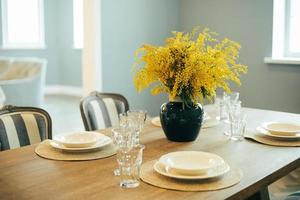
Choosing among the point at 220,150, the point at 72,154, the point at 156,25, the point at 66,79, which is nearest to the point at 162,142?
the point at 220,150

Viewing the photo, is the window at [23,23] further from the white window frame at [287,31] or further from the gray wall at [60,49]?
the white window frame at [287,31]

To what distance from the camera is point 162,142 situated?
197 centimetres

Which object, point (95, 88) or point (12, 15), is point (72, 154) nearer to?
point (95, 88)

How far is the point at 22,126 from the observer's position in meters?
2.13

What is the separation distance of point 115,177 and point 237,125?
30.7 inches

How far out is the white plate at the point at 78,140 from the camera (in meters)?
1.77

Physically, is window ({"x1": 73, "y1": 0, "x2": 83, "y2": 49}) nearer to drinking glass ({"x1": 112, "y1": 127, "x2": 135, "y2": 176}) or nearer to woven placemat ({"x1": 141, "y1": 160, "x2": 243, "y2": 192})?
drinking glass ({"x1": 112, "y1": 127, "x2": 135, "y2": 176})

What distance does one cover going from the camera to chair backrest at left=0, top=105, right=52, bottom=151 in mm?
2062

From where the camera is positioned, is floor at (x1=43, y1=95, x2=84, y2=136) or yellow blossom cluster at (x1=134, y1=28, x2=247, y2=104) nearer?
yellow blossom cluster at (x1=134, y1=28, x2=247, y2=104)

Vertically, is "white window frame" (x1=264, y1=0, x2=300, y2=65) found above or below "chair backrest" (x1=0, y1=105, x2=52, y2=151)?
above

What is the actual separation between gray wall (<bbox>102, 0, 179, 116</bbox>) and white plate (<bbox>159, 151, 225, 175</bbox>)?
299cm

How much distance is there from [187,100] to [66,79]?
7.14m

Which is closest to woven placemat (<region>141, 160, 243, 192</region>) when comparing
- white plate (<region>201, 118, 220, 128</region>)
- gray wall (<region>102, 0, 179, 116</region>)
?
white plate (<region>201, 118, 220, 128</region>)

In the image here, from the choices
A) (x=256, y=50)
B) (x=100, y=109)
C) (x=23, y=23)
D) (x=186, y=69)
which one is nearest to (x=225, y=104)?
(x=186, y=69)
